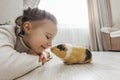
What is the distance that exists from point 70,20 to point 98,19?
52 cm

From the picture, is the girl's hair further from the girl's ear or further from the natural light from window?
the natural light from window

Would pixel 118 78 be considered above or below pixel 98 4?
below

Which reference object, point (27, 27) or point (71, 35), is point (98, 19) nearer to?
point (71, 35)

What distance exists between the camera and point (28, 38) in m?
0.82

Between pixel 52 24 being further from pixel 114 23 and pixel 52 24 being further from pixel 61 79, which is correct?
pixel 114 23

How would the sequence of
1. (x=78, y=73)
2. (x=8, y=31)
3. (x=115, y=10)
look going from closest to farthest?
1. (x=78, y=73)
2. (x=8, y=31)
3. (x=115, y=10)

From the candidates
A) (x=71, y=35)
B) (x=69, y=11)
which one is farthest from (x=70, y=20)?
(x=71, y=35)

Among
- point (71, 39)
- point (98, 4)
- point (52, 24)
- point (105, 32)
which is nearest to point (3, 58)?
point (52, 24)

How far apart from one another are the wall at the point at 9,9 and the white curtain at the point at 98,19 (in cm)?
135

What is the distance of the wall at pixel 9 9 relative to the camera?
335 centimetres

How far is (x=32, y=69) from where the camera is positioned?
73cm

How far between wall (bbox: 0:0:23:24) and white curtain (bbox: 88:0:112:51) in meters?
1.35

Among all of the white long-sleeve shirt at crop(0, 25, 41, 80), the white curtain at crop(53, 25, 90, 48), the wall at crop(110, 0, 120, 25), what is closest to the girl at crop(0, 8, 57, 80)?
the white long-sleeve shirt at crop(0, 25, 41, 80)

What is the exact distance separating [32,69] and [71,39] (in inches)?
103
